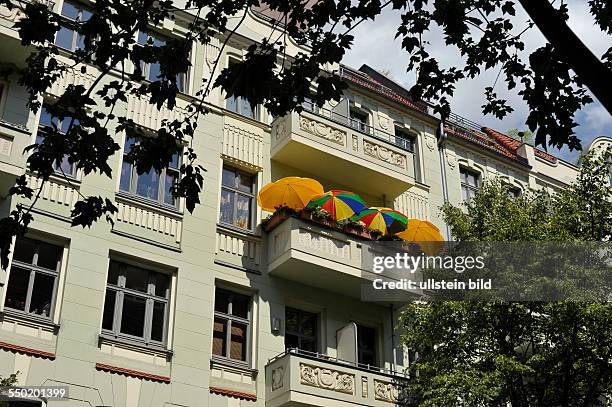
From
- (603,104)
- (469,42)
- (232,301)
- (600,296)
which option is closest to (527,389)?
(600,296)

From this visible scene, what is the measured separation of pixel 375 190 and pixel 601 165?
21.8 ft

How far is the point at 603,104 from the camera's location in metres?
6.89

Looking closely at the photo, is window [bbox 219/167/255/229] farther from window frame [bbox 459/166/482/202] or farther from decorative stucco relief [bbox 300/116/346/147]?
window frame [bbox 459/166/482/202]

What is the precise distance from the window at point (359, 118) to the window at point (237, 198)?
447 centimetres

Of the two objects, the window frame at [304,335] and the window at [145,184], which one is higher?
the window at [145,184]

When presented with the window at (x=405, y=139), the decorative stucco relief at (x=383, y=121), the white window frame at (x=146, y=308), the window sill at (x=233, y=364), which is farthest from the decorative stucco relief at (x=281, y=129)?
the window sill at (x=233, y=364)

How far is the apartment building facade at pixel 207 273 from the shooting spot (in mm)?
15453

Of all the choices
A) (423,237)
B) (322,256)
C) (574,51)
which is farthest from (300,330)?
(574,51)

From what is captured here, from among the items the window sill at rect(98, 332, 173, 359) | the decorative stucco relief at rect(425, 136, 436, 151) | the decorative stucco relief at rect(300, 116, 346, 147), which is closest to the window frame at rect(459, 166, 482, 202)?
the decorative stucco relief at rect(425, 136, 436, 151)

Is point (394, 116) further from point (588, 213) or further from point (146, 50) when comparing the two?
point (146, 50)

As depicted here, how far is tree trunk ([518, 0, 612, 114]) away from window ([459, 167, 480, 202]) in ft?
60.8

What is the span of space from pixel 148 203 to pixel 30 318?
4042mm

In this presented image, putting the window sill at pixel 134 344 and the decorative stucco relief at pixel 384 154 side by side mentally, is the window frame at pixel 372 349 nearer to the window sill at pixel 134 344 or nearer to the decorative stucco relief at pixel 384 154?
the decorative stucco relief at pixel 384 154

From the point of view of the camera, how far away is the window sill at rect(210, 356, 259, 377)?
17125 millimetres
